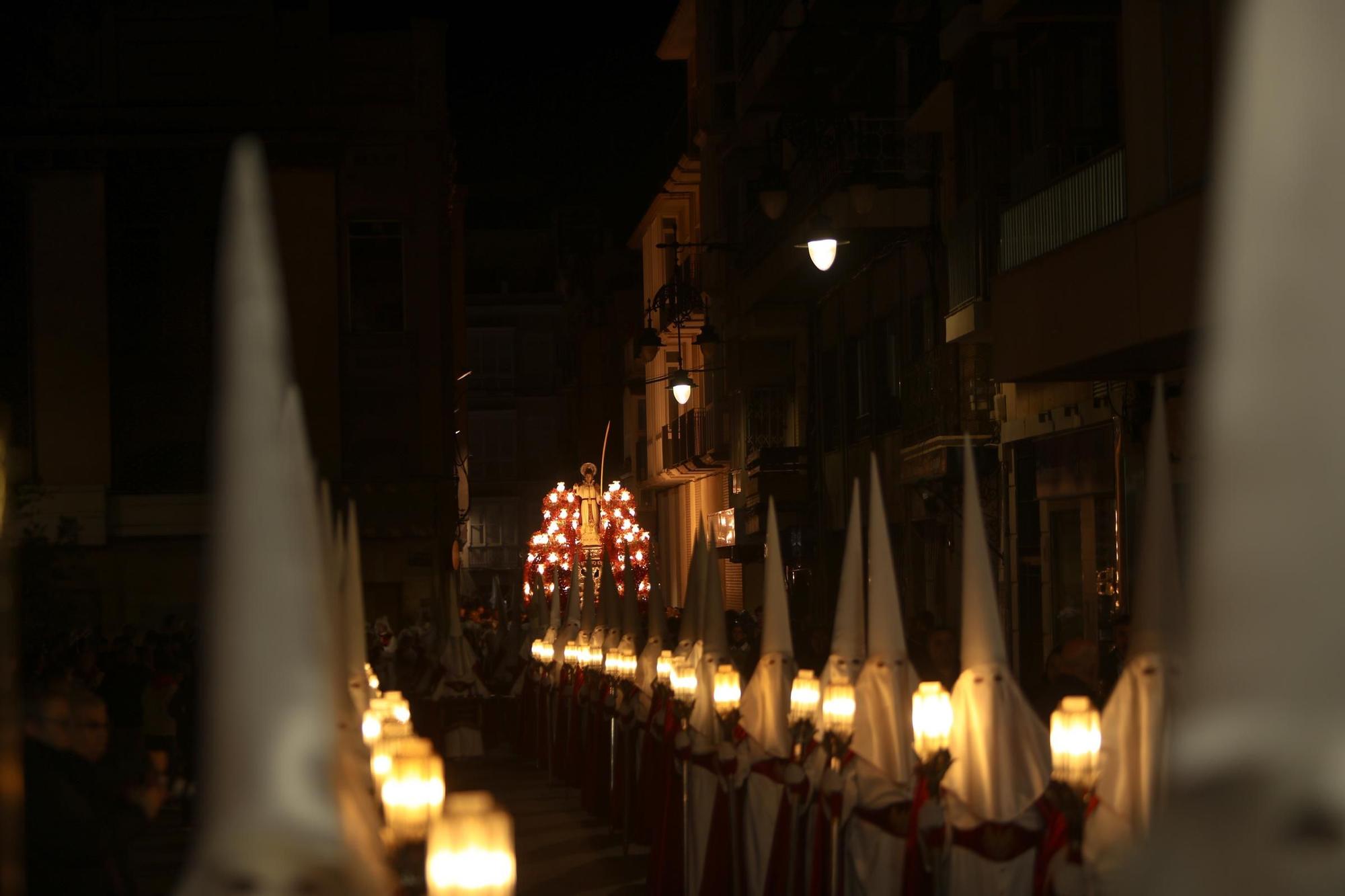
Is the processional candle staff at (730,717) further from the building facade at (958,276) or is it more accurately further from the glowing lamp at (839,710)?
the building facade at (958,276)

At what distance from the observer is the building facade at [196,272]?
135ft

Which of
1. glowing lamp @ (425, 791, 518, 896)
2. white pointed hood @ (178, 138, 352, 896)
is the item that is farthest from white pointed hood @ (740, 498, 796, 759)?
white pointed hood @ (178, 138, 352, 896)

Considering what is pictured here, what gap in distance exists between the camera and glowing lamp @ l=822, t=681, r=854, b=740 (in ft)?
40.1

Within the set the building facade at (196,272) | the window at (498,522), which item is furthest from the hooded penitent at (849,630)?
the window at (498,522)

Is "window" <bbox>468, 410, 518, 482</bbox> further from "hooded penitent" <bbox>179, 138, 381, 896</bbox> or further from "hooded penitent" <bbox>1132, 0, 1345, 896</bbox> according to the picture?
"hooded penitent" <bbox>1132, 0, 1345, 896</bbox>

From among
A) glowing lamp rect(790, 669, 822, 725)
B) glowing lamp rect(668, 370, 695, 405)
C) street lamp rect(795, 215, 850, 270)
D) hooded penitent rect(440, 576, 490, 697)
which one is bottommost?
hooded penitent rect(440, 576, 490, 697)

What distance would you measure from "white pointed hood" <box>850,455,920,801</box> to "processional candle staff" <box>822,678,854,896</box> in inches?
2.5

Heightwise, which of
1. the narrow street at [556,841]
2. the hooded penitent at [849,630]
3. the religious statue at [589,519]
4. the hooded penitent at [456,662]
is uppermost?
the religious statue at [589,519]

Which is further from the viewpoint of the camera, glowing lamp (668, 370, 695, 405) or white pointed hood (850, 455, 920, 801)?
glowing lamp (668, 370, 695, 405)

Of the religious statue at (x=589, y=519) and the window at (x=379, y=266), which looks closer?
the window at (x=379, y=266)

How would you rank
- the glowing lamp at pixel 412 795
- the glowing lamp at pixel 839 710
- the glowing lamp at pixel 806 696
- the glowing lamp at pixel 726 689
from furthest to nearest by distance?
the glowing lamp at pixel 726 689 < the glowing lamp at pixel 806 696 < the glowing lamp at pixel 839 710 < the glowing lamp at pixel 412 795

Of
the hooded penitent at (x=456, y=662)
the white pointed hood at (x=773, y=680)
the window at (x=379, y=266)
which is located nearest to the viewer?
the white pointed hood at (x=773, y=680)

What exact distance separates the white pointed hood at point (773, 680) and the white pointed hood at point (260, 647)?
306 inches

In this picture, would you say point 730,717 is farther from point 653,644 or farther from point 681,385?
point 681,385
